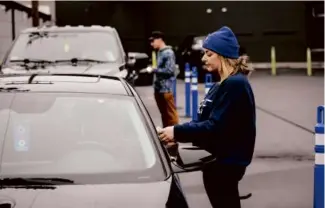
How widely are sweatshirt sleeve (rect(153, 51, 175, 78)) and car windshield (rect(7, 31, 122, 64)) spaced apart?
860 millimetres

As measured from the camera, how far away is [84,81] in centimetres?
505

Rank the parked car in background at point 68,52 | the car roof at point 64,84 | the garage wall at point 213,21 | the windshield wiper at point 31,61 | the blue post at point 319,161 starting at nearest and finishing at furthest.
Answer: the car roof at point 64,84
the blue post at point 319,161
the parked car in background at point 68,52
the windshield wiper at point 31,61
the garage wall at point 213,21

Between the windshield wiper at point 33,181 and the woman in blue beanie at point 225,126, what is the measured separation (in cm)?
97

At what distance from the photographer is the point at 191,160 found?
4387 mm

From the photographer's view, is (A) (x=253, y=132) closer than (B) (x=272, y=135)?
Yes

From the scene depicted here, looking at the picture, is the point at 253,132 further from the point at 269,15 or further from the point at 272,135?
the point at 269,15

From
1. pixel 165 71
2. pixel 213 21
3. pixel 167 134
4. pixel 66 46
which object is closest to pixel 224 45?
pixel 167 134

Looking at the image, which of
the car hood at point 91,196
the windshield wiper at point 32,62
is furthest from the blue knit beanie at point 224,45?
the windshield wiper at point 32,62

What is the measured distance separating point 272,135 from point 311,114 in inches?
126

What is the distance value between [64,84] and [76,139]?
1.78ft

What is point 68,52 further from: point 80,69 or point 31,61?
point 80,69

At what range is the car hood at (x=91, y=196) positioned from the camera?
3.63 metres

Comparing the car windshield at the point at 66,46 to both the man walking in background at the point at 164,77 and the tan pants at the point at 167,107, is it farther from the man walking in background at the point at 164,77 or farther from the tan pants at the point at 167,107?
the tan pants at the point at 167,107

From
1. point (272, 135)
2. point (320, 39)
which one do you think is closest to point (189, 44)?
point (320, 39)
